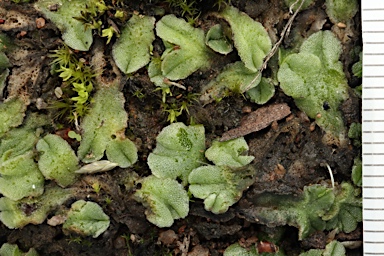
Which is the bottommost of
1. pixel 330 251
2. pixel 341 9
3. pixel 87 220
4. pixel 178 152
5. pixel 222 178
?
pixel 330 251


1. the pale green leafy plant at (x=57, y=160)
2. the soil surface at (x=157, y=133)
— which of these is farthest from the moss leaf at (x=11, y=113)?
the pale green leafy plant at (x=57, y=160)

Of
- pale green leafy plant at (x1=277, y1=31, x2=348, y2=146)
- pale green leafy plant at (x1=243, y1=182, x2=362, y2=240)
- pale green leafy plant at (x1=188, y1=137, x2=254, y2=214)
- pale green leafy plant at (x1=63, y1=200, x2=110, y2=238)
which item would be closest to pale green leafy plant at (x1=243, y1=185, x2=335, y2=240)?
pale green leafy plant at (x1=243, y1=182, x2=362, y2=240)

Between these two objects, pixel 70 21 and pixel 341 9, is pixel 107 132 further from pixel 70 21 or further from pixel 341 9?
pixel 341 9

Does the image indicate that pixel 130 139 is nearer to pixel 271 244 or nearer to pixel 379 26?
pixel 271 244

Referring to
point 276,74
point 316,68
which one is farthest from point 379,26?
point 276,74

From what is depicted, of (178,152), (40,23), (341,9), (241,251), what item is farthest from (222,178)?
(40,23)

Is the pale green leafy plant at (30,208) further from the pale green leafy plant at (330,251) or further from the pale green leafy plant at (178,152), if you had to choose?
the pale green leafy plant at (330,251)
